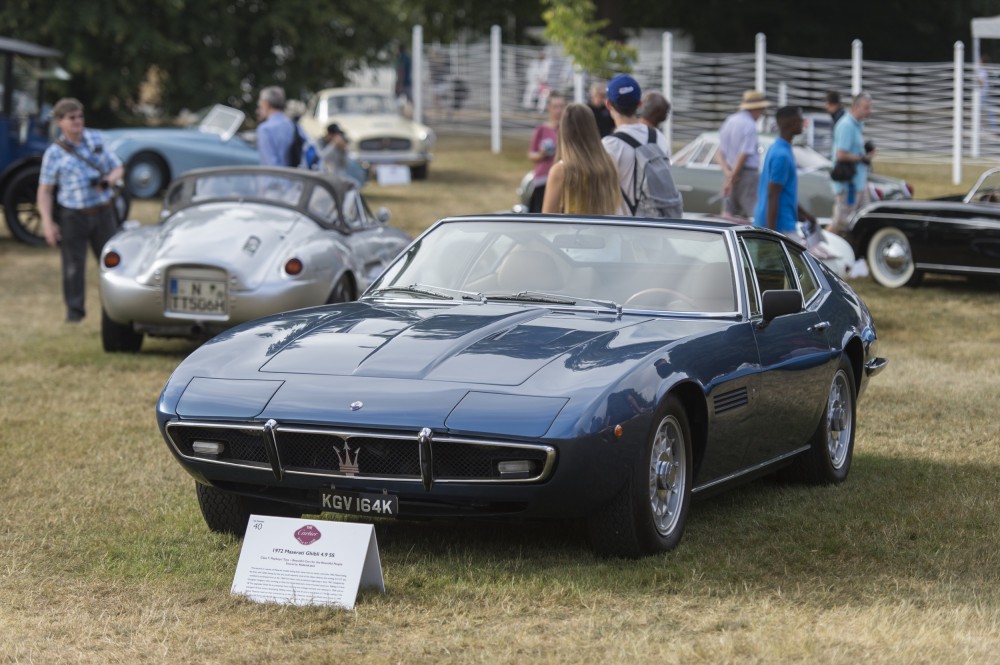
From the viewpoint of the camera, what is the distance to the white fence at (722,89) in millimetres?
29062

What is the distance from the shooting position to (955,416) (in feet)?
30.1

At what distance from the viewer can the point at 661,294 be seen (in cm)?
652

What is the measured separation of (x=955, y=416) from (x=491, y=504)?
14.9ft

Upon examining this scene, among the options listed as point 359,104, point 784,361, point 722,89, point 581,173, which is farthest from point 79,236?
point 722,89

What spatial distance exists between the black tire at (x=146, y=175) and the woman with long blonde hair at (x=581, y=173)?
52.0 feet

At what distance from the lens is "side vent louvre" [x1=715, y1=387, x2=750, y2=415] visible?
6.06 meters

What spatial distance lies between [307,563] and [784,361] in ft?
7.87

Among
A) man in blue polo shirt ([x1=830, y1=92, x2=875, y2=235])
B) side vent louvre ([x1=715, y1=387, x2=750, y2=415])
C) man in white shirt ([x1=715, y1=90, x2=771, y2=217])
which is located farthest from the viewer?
man in blue polo shirt ([x1=830, y1=92, x2=875, y2=235])

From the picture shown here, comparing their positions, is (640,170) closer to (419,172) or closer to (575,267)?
(575,267)

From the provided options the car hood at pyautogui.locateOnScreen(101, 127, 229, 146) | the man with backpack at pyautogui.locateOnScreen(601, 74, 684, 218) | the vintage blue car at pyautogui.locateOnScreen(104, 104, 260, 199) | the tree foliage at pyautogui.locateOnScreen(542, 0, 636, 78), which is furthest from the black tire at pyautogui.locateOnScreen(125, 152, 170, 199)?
the man with backpack at pyautogui.locateOnScreen(601, 74, 684, 218)

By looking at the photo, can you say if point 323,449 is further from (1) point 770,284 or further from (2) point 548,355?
(1) point 770,284

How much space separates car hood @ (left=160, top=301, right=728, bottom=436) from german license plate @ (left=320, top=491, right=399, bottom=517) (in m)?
0.27

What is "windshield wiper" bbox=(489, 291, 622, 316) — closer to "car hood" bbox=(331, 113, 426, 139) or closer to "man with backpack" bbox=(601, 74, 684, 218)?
"man with backpack" bbox=(601, 74, 684, 218)

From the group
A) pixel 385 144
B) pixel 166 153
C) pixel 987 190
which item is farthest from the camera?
pixel 385 144
